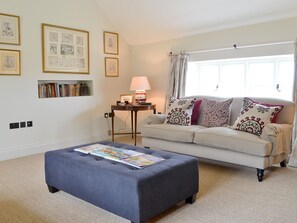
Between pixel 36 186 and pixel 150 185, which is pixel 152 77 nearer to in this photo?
pixel 36 186

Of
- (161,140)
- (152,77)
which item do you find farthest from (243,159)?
(152,77)

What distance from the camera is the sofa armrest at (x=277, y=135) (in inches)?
123

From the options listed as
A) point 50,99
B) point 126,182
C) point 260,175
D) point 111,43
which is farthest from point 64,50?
point 260,175

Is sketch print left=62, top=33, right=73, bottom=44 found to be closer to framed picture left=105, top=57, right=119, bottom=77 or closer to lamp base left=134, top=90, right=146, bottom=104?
framed picture left=105, top=57, right=119, bottom=77

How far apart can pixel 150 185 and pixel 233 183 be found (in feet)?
4.42

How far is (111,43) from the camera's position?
543 cm

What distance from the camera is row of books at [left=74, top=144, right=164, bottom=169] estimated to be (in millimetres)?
2426

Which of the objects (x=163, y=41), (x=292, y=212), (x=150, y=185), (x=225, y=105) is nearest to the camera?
(x=150, y=185)

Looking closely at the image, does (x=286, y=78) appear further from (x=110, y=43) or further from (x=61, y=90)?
(x=61, y=90)

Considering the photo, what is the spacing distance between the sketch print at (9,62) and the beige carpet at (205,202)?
1.45m

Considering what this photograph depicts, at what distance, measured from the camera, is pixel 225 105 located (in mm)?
3924

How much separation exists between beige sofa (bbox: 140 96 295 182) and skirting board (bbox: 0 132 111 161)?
134 cm

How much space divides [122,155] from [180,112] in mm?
1679

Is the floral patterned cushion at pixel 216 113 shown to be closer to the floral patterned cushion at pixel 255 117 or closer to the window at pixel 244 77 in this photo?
the floral patterned cushion at pixel 255 117
